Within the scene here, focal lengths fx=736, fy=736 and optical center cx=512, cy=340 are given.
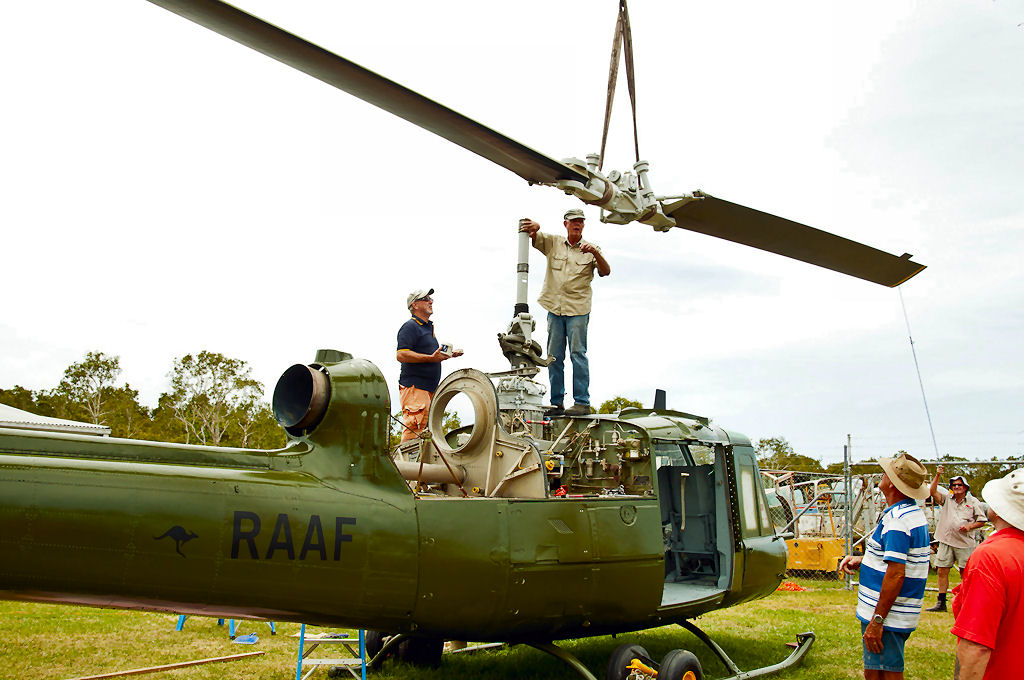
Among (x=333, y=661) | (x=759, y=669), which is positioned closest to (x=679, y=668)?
(x=759, y=669)

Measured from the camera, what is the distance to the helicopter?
13.9 ft

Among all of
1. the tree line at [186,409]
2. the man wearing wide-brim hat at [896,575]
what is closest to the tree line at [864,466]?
the man wearing wide-brim hat at [896,575]

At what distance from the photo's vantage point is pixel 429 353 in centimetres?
761

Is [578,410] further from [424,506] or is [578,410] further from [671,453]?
[424,506]

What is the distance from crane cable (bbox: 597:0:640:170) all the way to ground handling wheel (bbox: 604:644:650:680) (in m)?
4.28

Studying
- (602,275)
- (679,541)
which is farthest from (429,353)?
(679,541)

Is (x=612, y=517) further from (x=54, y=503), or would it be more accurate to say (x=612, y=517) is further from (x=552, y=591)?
(x=54, y=503)

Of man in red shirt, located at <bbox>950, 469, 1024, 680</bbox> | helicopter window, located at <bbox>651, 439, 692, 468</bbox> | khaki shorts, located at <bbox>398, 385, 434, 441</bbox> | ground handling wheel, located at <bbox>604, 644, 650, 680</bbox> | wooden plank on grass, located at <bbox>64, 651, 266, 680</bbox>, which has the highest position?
khaki shorts, located at <bbox>398, 385, 434, 441</bbox>

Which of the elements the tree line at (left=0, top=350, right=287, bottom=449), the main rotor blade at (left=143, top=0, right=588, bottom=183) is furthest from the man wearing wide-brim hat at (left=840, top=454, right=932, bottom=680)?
the tree line at (left=0, top=350, right=287, bottom=449)

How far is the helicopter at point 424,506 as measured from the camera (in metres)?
4.24

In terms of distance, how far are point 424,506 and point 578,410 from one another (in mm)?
2877

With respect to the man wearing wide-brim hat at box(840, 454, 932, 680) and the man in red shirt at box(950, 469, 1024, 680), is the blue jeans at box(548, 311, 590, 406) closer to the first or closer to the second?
the man wearing wide-brim hat at box(840, 454, 932, 680)

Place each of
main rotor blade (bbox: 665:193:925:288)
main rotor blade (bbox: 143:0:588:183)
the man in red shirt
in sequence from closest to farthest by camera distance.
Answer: the man in red shirt < main rotor blade (bbox: 143:0:588:183) < main rotor blade (bbox: 665:193:925:288)

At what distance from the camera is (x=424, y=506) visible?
536cm
